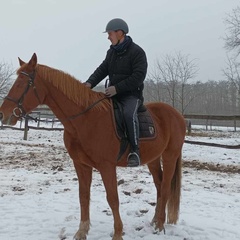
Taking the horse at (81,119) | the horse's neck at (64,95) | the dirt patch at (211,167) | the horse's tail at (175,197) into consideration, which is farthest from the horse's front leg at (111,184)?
the dirt patch at (211,167)

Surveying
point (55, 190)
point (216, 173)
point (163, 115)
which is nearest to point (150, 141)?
point (163, 115)

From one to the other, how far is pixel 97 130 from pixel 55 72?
0.83 meters

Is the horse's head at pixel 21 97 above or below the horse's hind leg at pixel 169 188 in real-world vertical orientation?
above

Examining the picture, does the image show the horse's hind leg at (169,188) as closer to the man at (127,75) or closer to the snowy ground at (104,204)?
the snowy ground at (104,204)

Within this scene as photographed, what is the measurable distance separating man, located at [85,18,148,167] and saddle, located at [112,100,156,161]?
0.06 m

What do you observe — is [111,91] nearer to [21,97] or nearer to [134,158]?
[134,158]

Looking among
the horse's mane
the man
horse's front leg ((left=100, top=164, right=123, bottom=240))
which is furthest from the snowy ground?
the horse's mane

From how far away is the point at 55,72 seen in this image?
3.31 meters

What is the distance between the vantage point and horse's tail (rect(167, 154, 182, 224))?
4.05 m

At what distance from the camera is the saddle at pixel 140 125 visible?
3.38 meters

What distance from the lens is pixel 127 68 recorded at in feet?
11.8

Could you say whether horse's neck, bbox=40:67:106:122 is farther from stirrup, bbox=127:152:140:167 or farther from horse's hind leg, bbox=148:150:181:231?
horse's hind leg, bbox=148:150:181:231

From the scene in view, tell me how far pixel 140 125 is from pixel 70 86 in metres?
0.98

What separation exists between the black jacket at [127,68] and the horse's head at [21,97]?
0.89 m
